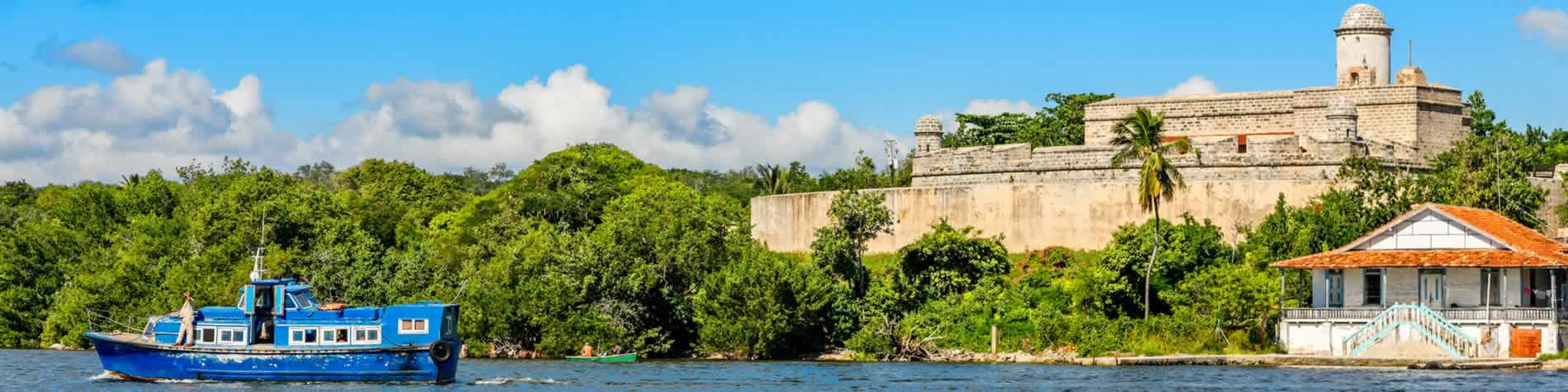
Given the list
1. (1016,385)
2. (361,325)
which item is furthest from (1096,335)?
(361,325)

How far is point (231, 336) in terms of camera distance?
1784 inches

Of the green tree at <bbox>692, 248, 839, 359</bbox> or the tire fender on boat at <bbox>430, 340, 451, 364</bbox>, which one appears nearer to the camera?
the tire fender on boat at <bbox>430, 340, 451, 364</bbox>

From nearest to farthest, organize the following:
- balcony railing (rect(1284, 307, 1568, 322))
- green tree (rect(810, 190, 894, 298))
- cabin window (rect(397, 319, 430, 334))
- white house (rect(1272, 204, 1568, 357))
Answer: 1. cabin window (rect(397, 319, 430, 334))
2. balcony railing (rect(1284, 307, 1568, 322))
3. white house (rect(1272, 204, 1568, 357))
4. green tree (rect(810, 190, 894, 298))

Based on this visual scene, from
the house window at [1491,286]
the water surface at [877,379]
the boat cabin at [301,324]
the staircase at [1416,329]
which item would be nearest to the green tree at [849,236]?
the water surface at [877,379]

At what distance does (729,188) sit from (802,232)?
3960 cm

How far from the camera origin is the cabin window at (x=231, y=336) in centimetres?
4525

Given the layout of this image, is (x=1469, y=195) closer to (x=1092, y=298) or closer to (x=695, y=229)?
(x=1092, y=298)

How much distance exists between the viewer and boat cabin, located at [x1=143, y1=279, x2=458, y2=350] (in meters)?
44.7

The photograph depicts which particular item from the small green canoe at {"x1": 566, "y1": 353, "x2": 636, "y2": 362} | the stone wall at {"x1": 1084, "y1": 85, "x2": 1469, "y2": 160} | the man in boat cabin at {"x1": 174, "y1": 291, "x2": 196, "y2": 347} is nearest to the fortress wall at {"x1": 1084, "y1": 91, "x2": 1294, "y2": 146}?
the stone wall at {"x1": 1084, "y1": 85, "x2": 1469, "y2": 160}

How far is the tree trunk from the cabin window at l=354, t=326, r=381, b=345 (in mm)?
19801

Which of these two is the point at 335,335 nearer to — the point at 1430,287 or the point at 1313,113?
the point at 1430,287

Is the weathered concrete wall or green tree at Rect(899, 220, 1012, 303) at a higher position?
the weathered concrete wall

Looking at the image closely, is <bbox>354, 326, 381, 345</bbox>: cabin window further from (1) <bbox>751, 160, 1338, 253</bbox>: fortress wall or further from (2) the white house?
(2) the white house

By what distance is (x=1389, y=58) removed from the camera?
206ft
